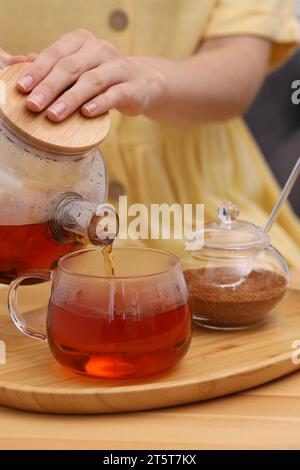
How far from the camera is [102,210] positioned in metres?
0.62

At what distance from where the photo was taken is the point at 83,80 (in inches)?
30.5

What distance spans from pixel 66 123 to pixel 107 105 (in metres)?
0.08

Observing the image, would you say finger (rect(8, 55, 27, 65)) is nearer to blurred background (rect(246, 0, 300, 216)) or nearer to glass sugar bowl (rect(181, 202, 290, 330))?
glass sugar bowl (rect(181, 202, 290, 330))

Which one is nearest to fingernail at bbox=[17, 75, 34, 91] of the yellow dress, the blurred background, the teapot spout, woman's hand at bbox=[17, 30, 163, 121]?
woman's hand at bbox=[17, 30, 163, 121]

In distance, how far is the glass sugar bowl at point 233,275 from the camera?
0.72 metres

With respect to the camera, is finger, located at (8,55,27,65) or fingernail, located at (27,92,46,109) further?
finger, located at (8,55,27,65)

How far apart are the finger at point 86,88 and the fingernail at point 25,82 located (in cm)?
3

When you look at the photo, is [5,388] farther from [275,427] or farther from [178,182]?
[178,182]

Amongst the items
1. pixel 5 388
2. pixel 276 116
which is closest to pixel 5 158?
pixel 5 388

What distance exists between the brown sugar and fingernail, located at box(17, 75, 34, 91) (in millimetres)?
234

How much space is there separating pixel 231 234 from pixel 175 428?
0.81 feet

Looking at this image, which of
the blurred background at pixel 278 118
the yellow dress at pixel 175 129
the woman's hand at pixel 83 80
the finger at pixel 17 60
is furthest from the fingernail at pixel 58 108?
A: the blurred background at pixel 278 118

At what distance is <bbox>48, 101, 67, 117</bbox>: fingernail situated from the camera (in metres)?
0.65

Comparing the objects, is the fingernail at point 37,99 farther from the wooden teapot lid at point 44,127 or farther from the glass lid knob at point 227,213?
the glass lid knob at point 227,213
